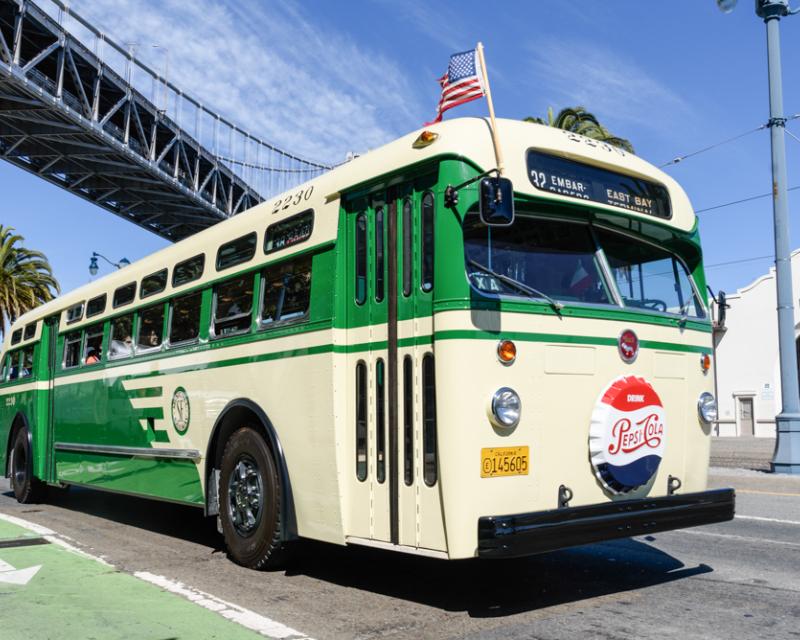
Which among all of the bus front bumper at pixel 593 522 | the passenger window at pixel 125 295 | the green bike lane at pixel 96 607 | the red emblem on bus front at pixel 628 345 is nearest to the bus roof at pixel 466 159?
the red emblem on bus front at pixel 628 345

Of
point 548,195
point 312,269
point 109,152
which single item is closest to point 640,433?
point 548,195

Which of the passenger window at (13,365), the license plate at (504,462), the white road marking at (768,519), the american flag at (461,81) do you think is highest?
the american flag at (461,81)

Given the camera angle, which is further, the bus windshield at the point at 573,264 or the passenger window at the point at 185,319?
the passenger window at the point at 185,319

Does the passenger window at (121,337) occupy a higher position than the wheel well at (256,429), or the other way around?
the passenger window at (121,337)

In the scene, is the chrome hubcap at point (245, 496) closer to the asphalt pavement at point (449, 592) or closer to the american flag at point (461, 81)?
the asphalt pavement at point (449, 592)

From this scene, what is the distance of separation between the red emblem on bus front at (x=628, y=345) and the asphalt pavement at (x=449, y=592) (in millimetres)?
1621

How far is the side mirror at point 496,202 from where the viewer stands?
4.99m

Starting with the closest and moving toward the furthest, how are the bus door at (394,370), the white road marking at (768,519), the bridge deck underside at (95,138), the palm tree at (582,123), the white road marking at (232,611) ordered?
the white road marking at (232,611) < the bus door at (394,370) < the white road marking at (768,519) < the palm tree at (582,123) < the bridge deck underside at (95,138)

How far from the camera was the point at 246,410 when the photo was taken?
7.09 metres

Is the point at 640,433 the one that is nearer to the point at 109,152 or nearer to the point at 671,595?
the point at 671,595

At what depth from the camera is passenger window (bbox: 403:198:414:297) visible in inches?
215

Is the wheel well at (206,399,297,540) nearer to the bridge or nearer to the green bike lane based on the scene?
the green bike lane

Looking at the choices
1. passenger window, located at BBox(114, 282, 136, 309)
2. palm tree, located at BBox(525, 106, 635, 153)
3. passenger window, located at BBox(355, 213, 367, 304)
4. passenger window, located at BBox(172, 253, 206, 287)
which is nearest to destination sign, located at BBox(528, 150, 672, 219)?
passenger window, located at BBox(355, 213, 367, 304)

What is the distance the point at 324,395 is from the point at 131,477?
438 cm
